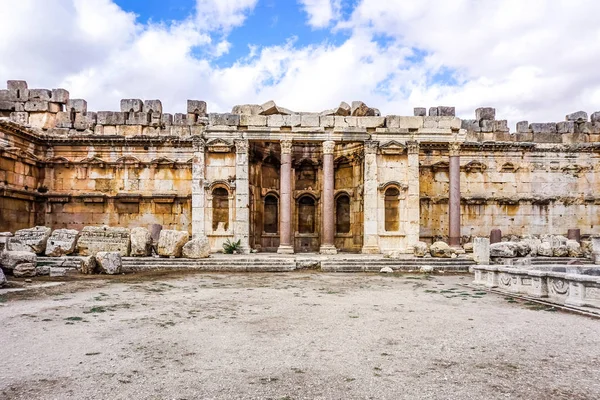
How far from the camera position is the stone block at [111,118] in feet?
74.8

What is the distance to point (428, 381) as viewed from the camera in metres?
4.14

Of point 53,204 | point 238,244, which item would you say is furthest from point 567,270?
point 53,204

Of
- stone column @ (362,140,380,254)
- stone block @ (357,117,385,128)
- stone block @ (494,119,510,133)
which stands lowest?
stone column @ (362,140,380,254)

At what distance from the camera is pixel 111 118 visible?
22.8 metres

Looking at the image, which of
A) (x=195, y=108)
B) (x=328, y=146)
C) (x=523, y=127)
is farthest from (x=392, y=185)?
(x=195, y=108)

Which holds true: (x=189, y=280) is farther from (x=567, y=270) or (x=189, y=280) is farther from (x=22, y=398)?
(x=567, y=270)

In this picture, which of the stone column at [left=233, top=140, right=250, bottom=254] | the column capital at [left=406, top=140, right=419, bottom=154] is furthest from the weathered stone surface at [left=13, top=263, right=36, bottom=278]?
the column capital at [left=406, top=140, right=419, bottom=154]

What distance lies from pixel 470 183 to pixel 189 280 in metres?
17.9

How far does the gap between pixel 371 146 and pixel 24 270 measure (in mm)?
14642

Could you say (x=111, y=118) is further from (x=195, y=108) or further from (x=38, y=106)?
(x=195, y=108)

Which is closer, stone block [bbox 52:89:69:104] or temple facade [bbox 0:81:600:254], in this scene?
temple facade [bbox 0:81:600:254]

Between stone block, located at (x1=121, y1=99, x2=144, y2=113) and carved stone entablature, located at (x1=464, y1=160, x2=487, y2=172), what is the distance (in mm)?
18764

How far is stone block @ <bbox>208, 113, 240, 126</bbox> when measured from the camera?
19797mm

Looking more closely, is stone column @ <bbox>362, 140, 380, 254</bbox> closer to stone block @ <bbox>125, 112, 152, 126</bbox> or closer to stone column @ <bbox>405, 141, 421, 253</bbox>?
stone column @ <bbox>405, 141, 421, 253</bbox>
